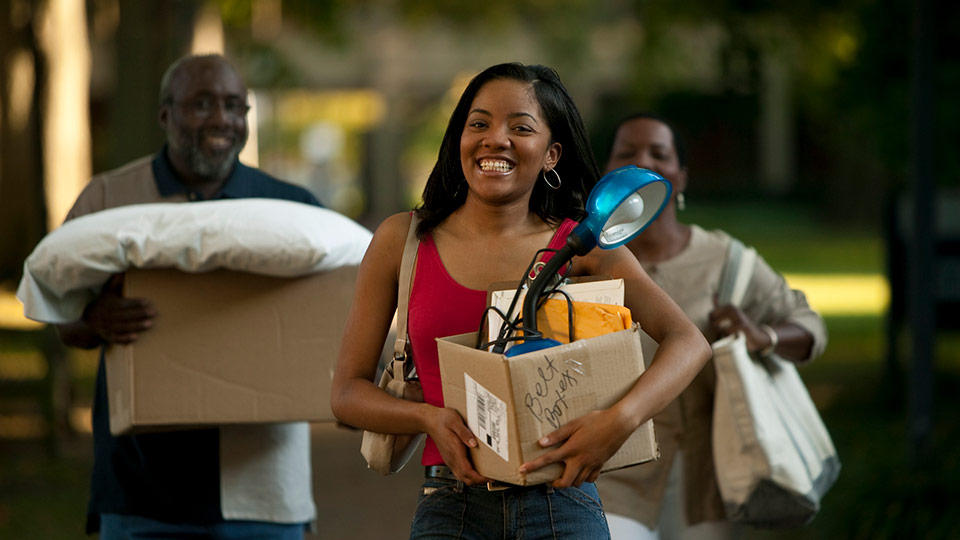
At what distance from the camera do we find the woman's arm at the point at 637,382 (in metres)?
2.55

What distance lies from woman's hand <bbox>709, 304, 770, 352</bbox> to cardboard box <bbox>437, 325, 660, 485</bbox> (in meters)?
1.57

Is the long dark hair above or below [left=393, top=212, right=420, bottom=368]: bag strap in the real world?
above

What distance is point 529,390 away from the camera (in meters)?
2.50

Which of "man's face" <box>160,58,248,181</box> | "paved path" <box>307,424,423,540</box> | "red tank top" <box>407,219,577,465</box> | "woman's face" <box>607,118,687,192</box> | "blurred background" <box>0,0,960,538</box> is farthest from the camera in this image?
"paved path" <box>307,424,423,540</box>

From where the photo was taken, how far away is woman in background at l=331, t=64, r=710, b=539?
2.80 metres

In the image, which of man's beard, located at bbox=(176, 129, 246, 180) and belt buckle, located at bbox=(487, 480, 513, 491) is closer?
belt buckle, located at bbox=(487, 480, 513, 491)

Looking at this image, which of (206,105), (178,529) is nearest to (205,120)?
(206,105)

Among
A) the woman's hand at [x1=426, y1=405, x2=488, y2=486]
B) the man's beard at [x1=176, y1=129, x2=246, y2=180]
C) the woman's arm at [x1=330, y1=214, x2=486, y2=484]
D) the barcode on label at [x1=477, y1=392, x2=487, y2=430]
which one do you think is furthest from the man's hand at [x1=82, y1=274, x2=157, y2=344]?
the barcode on label at [x1=477, y1=392, x2=487, y2=430]

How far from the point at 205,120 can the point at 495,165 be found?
5.48 feet

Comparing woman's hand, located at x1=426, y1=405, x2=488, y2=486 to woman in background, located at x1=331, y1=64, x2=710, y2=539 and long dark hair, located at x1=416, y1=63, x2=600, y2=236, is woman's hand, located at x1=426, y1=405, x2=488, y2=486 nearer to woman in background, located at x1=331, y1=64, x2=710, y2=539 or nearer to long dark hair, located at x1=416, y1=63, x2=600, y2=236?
woman in background, located at x1=331, y1=64, x2=710, y2=539

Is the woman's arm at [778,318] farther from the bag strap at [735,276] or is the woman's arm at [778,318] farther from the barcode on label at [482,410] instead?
the barcode on label at [482,410]

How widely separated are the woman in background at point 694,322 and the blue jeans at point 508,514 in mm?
1198

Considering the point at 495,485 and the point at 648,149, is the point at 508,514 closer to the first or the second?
the point at 495,485

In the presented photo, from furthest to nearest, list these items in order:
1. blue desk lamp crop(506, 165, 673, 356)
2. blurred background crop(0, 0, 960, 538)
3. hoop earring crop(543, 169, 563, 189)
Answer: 1. blurred background crop(0, 0, 960, 538)
2. hoop earring crop(543, 169, 563, 189)
3. blue desk lamp crop(506, 165, 673, 356)
